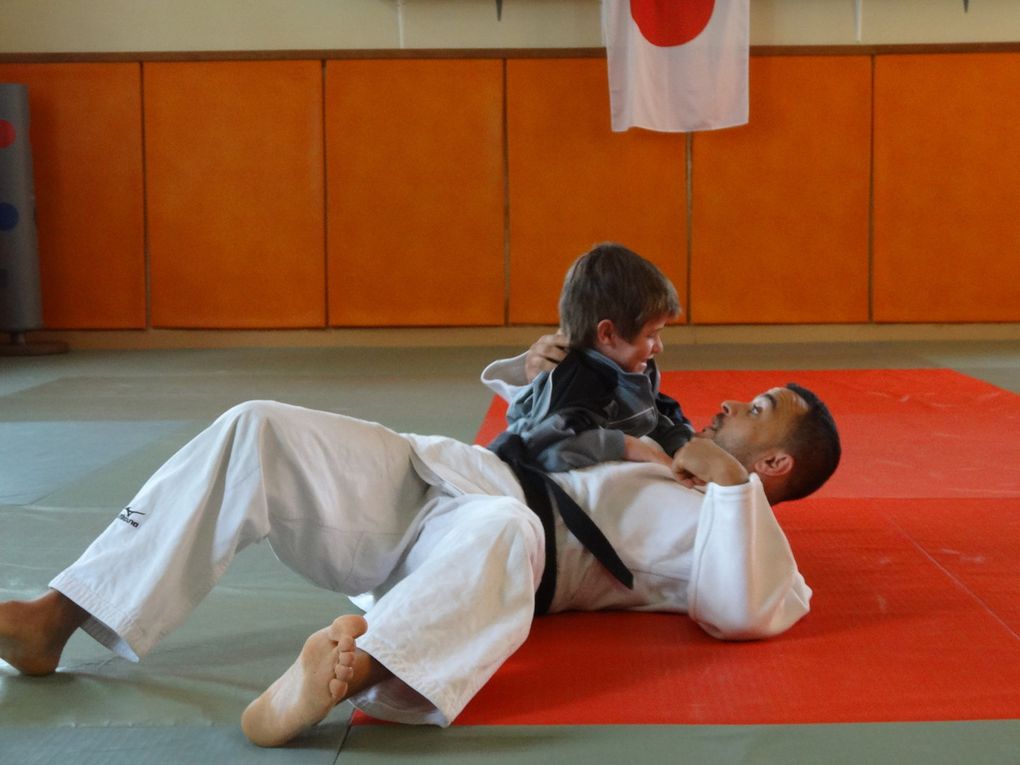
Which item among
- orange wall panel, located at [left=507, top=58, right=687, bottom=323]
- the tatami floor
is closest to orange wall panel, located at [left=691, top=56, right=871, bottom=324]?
orange wall panel, located at [left=507, top=58, right=687, bottom=323]

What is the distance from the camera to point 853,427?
4570mm

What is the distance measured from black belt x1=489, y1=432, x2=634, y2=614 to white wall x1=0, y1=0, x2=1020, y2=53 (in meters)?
6.14

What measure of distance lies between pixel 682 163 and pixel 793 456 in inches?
232

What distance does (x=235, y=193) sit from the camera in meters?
8.07

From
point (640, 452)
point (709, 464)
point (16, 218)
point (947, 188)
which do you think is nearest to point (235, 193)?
point (16, 218)

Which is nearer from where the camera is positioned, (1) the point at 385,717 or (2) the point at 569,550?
(1) the point at 385,717

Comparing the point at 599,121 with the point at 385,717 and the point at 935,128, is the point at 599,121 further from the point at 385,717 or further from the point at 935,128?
the point at 385,717

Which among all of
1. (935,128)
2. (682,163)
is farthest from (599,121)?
(935,128)

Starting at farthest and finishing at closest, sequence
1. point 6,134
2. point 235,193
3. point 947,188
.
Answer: point 235,193, point 947,188, point 6,134

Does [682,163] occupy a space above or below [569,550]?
above

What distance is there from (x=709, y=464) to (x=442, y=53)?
6353mm

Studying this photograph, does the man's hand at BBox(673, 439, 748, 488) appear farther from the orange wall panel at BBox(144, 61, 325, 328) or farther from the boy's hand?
the orange wall panel at BBox(144, 61, 325, 328)

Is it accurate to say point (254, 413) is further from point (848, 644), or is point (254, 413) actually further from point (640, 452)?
point (848, 644)

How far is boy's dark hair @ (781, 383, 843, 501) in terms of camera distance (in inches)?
91.4
